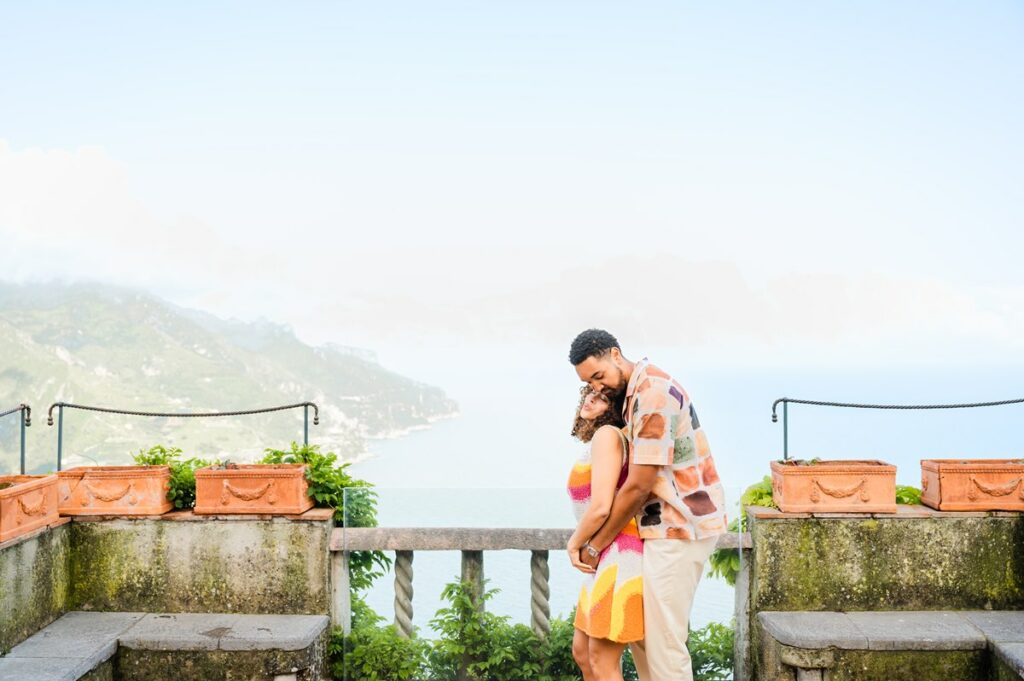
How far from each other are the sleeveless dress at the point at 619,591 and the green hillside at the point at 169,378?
130 ft

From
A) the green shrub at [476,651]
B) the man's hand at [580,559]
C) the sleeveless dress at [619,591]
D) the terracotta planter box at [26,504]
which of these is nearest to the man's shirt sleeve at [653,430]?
the sleeveless dress at [619,591]

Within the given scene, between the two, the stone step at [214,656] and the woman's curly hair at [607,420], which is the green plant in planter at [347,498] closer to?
the stone step at [214,656]

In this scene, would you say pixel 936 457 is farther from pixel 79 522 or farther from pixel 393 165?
pixel 393 165

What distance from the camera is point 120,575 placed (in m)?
4.36

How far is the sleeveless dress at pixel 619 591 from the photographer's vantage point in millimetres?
2729

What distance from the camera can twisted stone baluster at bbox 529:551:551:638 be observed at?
4.34 meters

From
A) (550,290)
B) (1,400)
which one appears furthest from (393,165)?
(1,400)

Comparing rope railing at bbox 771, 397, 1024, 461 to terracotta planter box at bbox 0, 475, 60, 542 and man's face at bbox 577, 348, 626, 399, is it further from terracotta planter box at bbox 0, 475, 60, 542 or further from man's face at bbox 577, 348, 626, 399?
terracotta planter box at bbox 0, 475, 60, 542

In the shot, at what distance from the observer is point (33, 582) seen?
4.03 meters

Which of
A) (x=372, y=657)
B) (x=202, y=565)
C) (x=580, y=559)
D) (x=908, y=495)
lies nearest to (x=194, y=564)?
(x=202, y=565)

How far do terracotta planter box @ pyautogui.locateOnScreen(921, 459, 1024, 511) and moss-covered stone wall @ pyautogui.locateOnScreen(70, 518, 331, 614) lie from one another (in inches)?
117

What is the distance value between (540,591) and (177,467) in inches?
77.9

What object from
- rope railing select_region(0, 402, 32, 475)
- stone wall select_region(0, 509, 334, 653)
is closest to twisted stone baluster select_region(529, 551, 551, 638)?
stone wall select_region(0, 509, 334, 653)

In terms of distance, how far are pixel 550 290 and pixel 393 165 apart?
58.9ft
